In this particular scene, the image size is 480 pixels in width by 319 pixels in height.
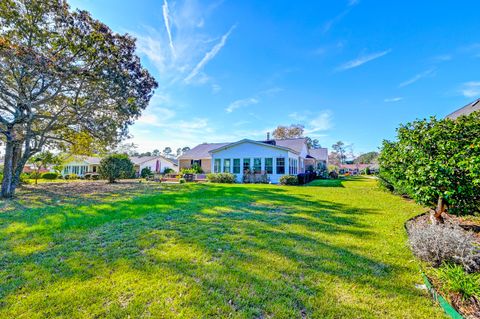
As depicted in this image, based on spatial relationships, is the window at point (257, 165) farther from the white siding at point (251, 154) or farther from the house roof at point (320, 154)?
the house roof at point (320, 154)

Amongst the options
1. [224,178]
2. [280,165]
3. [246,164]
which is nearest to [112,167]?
[224,178]

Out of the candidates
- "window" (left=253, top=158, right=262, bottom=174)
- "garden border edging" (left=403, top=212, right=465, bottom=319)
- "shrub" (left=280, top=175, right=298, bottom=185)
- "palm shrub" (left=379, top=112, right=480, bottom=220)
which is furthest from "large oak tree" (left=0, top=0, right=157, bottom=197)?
"garden border edging" (left=403, top=212, right=465, bottom=319)

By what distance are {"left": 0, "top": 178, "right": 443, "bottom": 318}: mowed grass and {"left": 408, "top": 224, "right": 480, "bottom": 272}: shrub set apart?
11.7 inches

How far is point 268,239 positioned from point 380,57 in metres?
13.6

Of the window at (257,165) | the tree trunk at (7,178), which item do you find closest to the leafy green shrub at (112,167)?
the tree trunk at (7,178)

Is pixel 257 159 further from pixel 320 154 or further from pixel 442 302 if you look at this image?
pixel 320 154

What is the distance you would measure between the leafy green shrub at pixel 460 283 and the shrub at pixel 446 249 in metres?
→ 0.41

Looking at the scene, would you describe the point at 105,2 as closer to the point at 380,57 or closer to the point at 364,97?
the point at 380,57

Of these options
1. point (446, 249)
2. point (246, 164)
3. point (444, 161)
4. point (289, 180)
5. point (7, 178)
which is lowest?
point (446, 249)

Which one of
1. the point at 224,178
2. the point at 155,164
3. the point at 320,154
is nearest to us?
the point at 224,178

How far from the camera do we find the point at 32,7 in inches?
408

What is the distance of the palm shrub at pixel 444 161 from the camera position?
4145 mm

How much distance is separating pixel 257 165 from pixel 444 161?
16033 mm

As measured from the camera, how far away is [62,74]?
1102 centimetres
